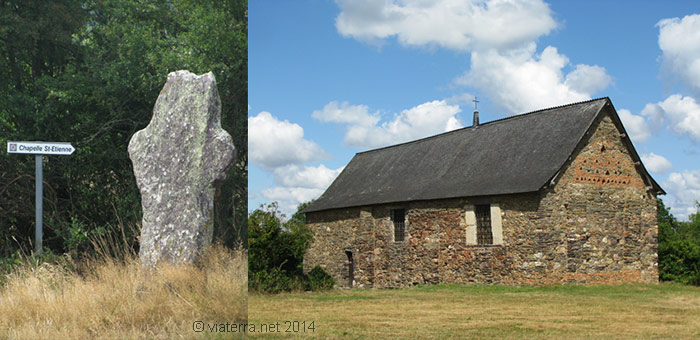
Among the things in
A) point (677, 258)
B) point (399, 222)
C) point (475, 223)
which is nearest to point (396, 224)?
point (399, 222)

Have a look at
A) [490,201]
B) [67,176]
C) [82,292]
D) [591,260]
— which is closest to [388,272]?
[490,201]

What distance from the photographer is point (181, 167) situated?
29.9 feet

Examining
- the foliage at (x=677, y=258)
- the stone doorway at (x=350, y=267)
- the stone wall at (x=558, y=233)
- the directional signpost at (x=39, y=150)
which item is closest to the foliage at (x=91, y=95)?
the directional signpost at (x=39, y=150)

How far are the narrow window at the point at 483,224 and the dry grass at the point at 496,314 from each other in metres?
2.30

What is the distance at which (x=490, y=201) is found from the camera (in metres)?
20.2

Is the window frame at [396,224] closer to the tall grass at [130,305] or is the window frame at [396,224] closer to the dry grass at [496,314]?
the dry grass at [496,314]

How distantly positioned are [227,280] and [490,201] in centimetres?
1410

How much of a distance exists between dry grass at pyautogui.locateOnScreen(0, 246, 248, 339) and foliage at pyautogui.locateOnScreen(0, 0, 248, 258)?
294 inches

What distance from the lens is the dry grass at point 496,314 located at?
891cm

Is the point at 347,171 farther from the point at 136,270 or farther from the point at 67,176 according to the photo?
the point at 136,270

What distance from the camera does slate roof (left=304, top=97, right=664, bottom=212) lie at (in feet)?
66.2

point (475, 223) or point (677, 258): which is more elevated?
point (475, 223)

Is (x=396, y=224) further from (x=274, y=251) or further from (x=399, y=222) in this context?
(x=274, y=251)

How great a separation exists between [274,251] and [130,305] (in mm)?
9912
